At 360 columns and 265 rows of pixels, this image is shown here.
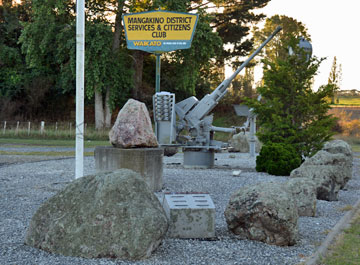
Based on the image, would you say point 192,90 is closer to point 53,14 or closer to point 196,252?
point 53,14

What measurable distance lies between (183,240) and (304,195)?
263cm

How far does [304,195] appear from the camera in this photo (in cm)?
756

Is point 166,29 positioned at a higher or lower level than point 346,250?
higher

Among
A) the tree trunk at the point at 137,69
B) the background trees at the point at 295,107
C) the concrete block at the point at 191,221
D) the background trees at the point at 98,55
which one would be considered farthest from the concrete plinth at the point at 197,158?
the tree trunk at the point at 137,69

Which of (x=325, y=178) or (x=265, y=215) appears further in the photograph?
(x=325, y=178)

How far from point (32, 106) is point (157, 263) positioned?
114ft

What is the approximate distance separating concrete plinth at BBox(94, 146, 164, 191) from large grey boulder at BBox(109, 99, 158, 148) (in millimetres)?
184

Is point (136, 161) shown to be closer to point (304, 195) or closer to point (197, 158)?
point (304, 195)

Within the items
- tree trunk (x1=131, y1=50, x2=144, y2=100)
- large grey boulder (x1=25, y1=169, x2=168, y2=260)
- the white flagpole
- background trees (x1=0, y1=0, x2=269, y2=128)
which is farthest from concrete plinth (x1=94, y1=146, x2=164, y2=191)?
tree trunk (x1=131, y1=50, x2=144, y2=100)

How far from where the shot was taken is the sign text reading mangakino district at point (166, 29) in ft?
50.9

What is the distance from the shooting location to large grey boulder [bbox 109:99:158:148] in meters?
9.45

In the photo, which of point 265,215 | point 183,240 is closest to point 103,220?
point 183,240

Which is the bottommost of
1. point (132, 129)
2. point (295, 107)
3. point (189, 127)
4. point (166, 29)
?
point (189, 127)

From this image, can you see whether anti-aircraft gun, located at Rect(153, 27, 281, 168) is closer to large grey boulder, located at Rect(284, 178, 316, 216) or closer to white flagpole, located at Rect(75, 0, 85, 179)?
white flagpole, located at Rect(75, 0, 85, 179)
